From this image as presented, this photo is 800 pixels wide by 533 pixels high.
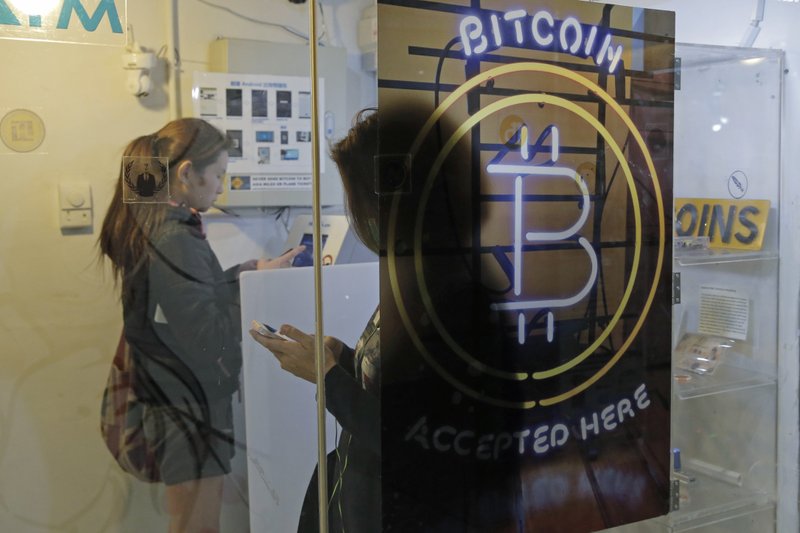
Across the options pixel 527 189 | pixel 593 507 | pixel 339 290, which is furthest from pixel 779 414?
pixel 339 290

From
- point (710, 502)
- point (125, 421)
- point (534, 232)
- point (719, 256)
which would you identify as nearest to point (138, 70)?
point (125, 421)

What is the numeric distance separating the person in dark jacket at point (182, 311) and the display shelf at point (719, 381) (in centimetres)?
89

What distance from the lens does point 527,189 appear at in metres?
1.28

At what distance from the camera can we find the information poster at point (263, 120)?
1315 millimetres

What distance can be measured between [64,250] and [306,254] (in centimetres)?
43

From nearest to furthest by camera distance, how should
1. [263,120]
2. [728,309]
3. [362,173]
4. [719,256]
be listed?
1. [362,173]
2. [263,120]
3. [719,256]
4. [728,309]

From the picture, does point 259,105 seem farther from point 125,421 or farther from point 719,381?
point 719,381

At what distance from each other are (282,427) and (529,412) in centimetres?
45

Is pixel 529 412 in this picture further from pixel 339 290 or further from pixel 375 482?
pixel 339 290

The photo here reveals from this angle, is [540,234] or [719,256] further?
[719,256]

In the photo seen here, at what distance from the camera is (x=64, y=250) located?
1.32 m

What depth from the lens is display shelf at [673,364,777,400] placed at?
1616mm

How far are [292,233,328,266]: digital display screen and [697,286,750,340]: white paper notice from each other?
34.8 inches

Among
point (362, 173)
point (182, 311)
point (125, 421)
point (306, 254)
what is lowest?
point (125, 421)
